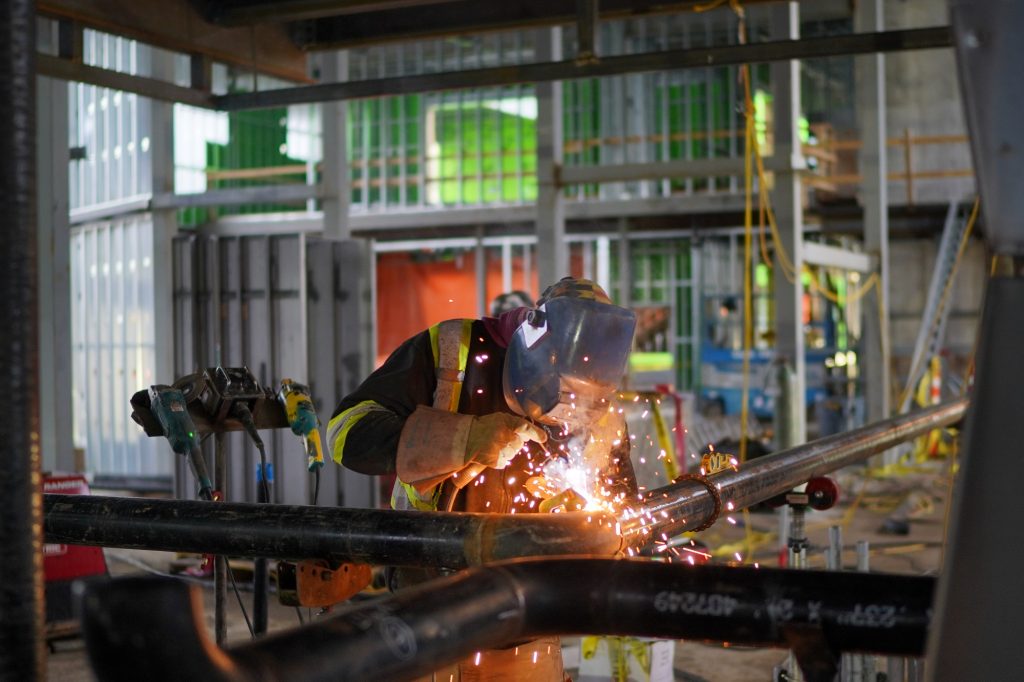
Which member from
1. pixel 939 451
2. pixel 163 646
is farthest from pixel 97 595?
pixel 939 451

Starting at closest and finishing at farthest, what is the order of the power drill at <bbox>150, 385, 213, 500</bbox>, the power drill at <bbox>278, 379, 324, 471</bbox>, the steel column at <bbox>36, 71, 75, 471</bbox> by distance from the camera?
the power drill at <bbox>150, 385, 213, 500</bbox>, the power drill at <bbox>278, 379, 324, 471</bbox>, the steel column at <bbox>36, 71, 75, 471</bbox>

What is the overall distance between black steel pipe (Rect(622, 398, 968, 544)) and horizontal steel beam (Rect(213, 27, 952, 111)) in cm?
178

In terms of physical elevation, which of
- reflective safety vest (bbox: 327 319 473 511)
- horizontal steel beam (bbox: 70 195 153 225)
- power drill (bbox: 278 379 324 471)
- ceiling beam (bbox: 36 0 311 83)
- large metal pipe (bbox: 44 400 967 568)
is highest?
horizontal steel beam (bbox: 70 195 153 225)

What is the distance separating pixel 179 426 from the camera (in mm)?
3400

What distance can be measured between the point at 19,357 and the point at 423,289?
64.8ft

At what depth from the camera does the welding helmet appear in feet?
8.89

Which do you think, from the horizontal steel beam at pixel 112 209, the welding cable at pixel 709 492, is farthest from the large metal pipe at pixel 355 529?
the horizontal steel beam at pixel 112 209

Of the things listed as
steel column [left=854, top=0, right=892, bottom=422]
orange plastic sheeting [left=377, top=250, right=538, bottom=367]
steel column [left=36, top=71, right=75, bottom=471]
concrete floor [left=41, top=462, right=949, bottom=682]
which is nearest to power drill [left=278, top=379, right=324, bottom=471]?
concrete floor [left=41, top=462, right=949, bottom=682]

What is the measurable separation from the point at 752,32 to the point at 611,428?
1947 centimetres

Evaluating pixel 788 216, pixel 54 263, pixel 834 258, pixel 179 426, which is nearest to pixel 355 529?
pixel 179 426

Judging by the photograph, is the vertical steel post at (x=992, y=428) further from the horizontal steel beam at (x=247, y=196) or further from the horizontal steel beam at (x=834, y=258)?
A: the horizontal steel beam at (x=834, y=258)

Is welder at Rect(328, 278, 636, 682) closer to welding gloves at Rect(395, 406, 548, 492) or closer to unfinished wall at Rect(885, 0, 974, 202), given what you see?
welding gloves at Rect(395, 406, 548, 492)

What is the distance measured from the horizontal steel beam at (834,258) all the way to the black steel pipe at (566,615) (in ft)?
34.8

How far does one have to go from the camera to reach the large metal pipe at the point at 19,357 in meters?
1.06
